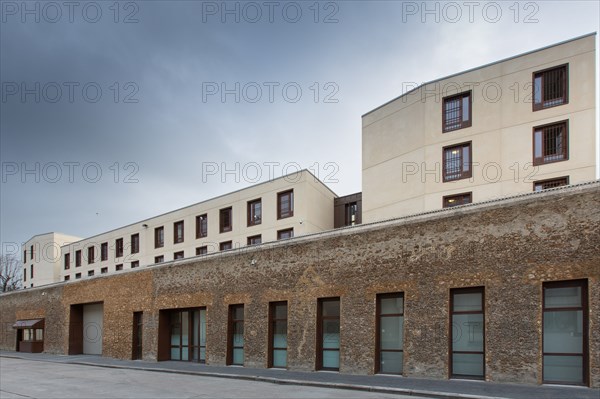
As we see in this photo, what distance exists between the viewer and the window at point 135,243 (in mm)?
43750

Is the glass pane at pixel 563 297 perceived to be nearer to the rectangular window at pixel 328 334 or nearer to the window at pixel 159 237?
the rectangular window at pixel 328 334

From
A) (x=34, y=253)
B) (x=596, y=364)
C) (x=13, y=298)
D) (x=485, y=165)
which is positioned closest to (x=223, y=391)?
(x=596, y=364)

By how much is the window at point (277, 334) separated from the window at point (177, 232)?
76.0 feet

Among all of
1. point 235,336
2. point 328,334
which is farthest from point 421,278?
point 235,336

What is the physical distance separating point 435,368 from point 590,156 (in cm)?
1311

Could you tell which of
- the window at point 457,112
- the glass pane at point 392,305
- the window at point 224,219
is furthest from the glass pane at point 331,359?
the window at point 224,219

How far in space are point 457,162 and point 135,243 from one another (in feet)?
104

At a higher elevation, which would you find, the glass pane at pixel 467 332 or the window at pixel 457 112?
the window at pixel 457 112

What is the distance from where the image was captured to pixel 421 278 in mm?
14180

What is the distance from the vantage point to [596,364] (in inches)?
436

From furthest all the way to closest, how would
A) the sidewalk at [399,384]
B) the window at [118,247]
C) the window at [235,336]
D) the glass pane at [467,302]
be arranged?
the window at [118,247] → the window at [235,336] → the glass pane at [467,302] → the sidewalk at [399,384]

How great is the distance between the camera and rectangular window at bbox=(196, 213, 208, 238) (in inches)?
1475

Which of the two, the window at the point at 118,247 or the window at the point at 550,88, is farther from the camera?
the window at the point at 118,247

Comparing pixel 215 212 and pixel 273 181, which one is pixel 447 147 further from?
pixel 215 212
